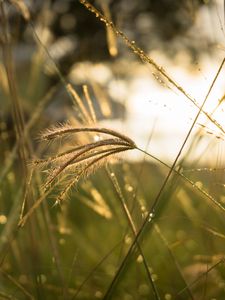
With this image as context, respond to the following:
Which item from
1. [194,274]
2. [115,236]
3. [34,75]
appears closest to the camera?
[194,274]

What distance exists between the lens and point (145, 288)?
198cm

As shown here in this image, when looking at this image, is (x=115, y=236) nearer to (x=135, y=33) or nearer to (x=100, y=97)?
(x=100, y=97)

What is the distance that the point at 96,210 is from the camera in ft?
7.50

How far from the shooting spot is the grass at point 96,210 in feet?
3.71

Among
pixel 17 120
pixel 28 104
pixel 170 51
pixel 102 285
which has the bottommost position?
pixel 102 285

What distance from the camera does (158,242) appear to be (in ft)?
8.55

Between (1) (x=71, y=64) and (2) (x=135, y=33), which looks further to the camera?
(2) (x=135, y=33)

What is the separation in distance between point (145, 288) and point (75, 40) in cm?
953

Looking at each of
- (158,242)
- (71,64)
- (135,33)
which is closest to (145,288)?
(158,242)

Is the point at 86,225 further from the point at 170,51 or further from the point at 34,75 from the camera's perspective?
the point at 170,51

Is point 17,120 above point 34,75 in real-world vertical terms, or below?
below

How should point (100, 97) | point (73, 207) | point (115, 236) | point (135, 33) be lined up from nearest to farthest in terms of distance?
1. point (100, 97)
2. point (115, 236)
3. point (73, 207)
4. point (135, 33)

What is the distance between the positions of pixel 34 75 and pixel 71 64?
25.0 ft

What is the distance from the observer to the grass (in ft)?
3.71
